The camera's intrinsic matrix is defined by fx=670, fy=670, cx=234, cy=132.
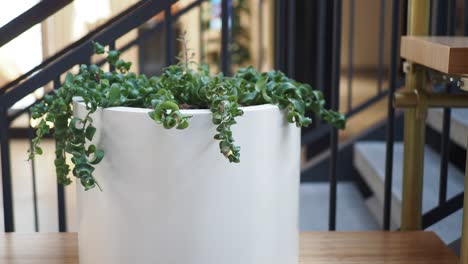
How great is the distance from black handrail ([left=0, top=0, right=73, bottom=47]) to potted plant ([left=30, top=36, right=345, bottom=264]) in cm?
31

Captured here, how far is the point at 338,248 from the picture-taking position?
1244mm

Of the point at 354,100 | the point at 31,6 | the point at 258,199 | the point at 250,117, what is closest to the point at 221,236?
the point at 258,199

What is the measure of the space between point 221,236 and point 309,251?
0.31 metres

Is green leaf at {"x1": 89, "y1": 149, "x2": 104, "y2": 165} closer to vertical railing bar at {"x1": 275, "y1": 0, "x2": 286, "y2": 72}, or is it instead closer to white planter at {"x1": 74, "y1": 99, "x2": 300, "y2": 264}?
white planter at {"x1": 74, "y1": 99, "x2": 300, "y2": 264}

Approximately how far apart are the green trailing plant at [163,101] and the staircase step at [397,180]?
670mm

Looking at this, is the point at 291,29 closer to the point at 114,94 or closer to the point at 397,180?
the point at 397,180

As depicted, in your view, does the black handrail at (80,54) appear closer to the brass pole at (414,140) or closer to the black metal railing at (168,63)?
the black metal railing at (168,63)

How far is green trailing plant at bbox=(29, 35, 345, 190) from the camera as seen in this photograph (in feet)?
3.00

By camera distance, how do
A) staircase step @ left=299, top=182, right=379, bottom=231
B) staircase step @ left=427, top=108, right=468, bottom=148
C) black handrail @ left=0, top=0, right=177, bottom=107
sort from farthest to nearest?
staircase step @ left=299, top=182, right=379, bottom=231 → staircase step @ left=427, top=108, right=468, bottom=148 → black handrail @ left=0, top=0, right=177, bottom=107

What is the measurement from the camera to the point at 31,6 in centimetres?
130

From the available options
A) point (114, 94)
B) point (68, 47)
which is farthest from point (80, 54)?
point (114, 94)

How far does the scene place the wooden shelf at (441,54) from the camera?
3.01ft

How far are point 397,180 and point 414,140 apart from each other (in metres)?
0.79

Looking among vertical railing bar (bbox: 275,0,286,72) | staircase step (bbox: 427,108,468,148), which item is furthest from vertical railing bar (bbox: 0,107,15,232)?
staircase step (bbox: 427,108,468,148)
